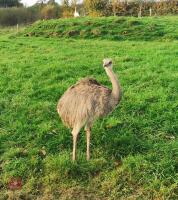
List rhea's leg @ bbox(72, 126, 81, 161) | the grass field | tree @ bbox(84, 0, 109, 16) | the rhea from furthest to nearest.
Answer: tree @ bbox(84, 0, 109, 16) < rhea's leg @ bbox(72, 126, 81, 161) < the rhea < the grass field

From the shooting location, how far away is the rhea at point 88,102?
742cm

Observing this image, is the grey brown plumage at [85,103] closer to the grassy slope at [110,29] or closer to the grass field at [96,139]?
the grass field at [96,139]

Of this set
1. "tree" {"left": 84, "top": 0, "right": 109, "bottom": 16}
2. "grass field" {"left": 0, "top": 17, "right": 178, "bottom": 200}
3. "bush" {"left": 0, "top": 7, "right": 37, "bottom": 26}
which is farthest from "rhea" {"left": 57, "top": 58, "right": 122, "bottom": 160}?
"bush" {"left": 0, "top": 7, "right": 37, "bottom": 26}

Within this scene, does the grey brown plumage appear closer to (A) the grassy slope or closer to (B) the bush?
(A) the grassy slope

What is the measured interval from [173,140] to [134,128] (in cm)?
86

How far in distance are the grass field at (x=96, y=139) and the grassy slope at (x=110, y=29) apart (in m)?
9.06

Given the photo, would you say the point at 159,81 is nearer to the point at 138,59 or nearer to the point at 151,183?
the point at 138,59

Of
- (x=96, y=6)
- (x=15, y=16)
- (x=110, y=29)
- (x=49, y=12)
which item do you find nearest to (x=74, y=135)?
(x=110, y=29)

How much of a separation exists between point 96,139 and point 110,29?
53.7 ft

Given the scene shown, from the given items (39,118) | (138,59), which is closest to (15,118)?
(39,118)

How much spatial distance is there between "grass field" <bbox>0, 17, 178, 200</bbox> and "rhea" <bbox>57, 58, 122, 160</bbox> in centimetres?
57

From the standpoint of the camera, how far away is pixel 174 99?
9977 millimetres

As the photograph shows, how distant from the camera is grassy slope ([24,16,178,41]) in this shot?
22.3 meters

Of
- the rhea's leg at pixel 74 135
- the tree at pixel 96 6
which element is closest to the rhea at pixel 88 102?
the rhea's leg at pixel 74 135
